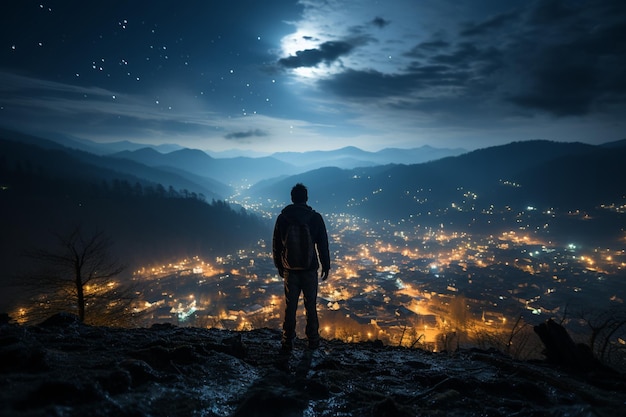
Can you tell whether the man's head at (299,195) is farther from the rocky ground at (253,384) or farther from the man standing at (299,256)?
the rocky ground at (253,384)

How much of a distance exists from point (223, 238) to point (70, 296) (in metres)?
91.7

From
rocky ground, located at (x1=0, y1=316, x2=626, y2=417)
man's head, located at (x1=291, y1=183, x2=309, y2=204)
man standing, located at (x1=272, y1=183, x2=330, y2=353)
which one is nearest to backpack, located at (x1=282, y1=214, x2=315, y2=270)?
man standing, located at (x1=272, y1=183, x2=330, y2=353)

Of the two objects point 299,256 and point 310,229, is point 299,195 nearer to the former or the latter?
point 310,229

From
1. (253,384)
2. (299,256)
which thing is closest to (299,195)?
(299,256)

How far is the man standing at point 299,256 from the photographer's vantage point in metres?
4.96

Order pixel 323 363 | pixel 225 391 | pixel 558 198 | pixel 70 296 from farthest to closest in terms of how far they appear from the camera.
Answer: pixel 558 198, pixel 70 296, pixel 323 363, pixel 225 391

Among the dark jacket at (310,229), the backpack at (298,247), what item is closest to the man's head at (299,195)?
the dark jacket at (310,229)

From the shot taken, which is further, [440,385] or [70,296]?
[70,296]

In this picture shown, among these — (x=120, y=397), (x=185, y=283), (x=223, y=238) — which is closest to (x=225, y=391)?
(x=120, y=397)

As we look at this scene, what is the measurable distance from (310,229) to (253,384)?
2.62 metres

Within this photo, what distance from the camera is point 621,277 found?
2087 inches

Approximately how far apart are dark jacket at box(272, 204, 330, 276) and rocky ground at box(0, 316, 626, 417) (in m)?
1.66

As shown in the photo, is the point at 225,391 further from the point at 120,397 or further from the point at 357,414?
the point at 357,414

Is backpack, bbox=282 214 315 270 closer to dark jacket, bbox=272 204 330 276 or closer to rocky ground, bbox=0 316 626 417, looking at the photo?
dark jacket, bbox=272 204 330 276
